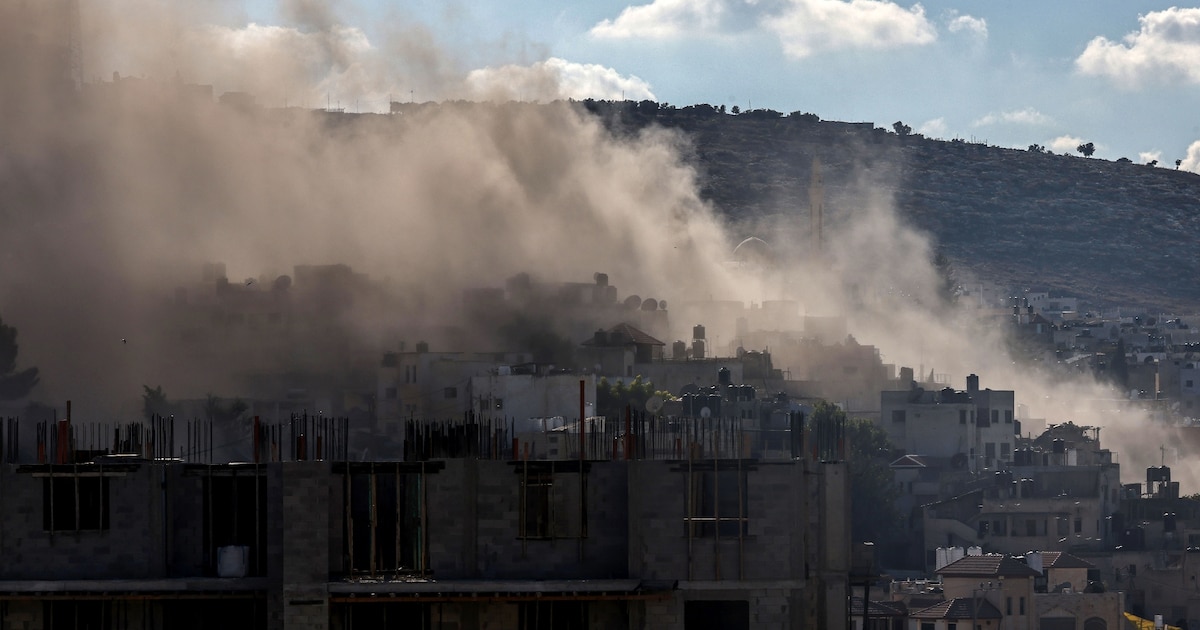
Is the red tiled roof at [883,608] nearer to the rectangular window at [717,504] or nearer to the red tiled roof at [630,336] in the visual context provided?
the rectangular window at [717,504]

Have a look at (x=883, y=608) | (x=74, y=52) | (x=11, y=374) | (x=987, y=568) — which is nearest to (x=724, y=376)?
(x=987, y=568)

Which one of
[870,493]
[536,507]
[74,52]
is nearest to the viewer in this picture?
[536,507]

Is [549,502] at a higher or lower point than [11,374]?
lower

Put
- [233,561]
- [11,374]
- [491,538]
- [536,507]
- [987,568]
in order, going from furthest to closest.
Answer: [11,374] → [987,568] → [233,561] → [536,507] → [491,538]

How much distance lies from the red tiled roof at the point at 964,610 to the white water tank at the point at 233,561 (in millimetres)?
28725

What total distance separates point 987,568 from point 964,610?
8.78 ft

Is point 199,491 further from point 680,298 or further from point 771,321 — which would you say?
point 680,298

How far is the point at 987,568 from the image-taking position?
61.3m

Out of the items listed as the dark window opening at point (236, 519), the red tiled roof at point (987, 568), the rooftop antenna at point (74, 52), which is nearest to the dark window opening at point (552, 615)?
the dark window opening at point (236, 519)

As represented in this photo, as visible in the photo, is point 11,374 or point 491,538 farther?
point 11,374

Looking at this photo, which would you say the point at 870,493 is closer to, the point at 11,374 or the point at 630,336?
the point at 630,336

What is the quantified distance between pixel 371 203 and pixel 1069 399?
35025 millimetres

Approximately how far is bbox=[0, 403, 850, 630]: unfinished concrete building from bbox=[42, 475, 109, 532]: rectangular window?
19 mm

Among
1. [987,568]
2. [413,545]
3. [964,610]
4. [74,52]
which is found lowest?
[964,610]
